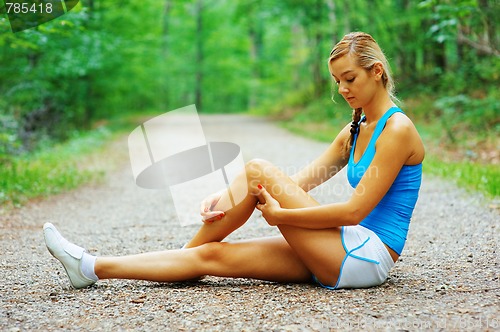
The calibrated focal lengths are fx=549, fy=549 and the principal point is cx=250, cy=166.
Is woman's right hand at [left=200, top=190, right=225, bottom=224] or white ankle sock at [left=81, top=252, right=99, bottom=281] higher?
woman's right hand at [left=200, top=190, right=225, bottom=224]

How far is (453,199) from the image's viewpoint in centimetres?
582

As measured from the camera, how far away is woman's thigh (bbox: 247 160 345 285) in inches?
108

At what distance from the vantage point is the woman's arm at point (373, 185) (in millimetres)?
2658

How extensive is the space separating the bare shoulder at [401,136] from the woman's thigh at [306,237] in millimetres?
495

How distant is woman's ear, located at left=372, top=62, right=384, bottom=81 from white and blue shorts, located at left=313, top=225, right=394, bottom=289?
779 mm

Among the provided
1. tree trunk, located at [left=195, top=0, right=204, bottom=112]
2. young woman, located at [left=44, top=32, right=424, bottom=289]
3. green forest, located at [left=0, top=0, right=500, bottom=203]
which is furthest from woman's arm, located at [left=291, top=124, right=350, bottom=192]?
tree trunk, located at [left=195, top=0, right=204, bottom=112]

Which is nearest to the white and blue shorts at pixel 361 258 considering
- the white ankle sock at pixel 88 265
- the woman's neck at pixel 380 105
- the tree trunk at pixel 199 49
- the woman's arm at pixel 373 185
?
the woman's arm at pixel 373 185

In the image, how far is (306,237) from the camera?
2.78 metres

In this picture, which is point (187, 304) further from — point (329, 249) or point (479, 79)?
point (479, 79)

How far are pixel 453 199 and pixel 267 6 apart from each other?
1520cm

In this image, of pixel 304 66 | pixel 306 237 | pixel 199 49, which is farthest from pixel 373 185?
pixel 199 49

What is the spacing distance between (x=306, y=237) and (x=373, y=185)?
1.40ft

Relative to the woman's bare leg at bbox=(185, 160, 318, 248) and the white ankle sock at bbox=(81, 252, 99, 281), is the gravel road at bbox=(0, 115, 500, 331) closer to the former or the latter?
the white ankle sock at bbox=(81, 252, 99, 281)

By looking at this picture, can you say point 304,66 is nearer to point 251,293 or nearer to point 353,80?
point 353,80
